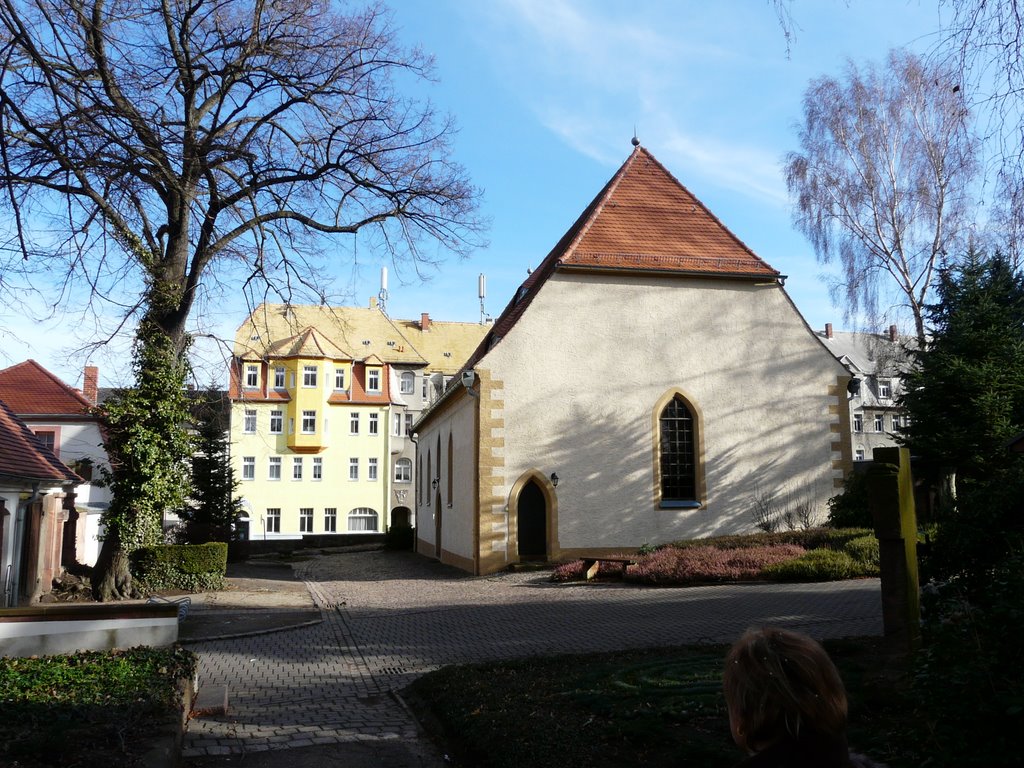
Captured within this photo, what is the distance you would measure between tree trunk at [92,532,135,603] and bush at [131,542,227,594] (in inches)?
25.9

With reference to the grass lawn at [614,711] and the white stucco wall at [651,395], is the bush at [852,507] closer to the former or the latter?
the white stucco wall at [651,395]

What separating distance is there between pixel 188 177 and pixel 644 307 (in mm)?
14492

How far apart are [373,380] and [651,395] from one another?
1350 inches

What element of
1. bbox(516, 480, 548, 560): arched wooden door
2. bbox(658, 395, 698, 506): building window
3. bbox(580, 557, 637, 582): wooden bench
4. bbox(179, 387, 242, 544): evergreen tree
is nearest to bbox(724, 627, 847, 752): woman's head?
bbox(580, 557, 637, 582): wooden bench

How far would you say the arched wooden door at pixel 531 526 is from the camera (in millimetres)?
21047

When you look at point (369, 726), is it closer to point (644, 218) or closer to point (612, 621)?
point (612, 621)

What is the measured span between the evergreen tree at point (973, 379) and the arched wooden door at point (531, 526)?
374 inches

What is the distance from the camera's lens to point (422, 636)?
12102 mm

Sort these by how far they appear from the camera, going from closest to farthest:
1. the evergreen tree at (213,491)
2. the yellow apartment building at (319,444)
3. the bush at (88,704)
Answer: the bush at (88,704)
the evergreen tree at (213,491)
the yellow apartment building at (319,444)

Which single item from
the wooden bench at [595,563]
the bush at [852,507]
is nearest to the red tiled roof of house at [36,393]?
the wooden bench at [595,563]

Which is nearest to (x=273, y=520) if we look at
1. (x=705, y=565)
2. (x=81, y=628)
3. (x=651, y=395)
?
(x=651, y=395)

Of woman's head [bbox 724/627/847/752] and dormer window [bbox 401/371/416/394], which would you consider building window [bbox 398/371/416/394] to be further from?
woman's head [bbox 724/627/847/752]

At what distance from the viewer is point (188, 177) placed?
9.61m

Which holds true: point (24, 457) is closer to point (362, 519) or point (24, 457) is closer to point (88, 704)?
point (88, 704)
